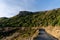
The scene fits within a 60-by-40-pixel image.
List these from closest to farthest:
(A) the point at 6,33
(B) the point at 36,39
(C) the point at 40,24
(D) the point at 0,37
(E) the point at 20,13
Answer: (B) the point at 36,39 → (D) the point at 0,37 → (A) the point at 6,33 → (C) the point at 40,24 → (E) the point at 20,13

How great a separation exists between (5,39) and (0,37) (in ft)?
15.0

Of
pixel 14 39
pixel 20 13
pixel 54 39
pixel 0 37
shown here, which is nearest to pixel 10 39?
pixel 14 39

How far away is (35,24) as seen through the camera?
372ft

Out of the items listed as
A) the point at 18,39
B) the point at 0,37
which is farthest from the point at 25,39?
the point at 0,37

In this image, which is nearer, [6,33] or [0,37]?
[0,37]

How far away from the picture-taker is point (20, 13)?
159750 millimetres

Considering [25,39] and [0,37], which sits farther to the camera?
[0,37]

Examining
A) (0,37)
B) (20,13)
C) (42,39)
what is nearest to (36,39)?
(42,39)

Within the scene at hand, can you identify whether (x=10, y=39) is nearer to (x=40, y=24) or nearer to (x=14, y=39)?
(x=14, y=39)

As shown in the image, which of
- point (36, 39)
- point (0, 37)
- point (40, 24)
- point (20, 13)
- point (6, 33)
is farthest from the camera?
point (20, 13)

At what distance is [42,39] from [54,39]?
3.23 m

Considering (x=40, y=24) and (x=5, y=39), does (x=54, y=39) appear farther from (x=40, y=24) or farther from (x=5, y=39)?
(x=40, y=24)

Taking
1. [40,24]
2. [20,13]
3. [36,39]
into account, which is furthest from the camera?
[20,13]

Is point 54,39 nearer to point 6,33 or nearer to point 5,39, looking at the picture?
point 5,39
